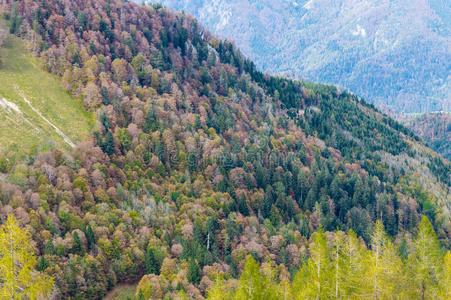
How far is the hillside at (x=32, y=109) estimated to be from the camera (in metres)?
154

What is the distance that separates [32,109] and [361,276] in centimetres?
13519

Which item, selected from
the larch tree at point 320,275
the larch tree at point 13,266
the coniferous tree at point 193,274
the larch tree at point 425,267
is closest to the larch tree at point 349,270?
the larch tree at point 320,275

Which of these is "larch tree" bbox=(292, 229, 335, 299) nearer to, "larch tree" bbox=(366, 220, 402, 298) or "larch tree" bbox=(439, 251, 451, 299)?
"larch tree" bbox=(366, 220, 402, 298)

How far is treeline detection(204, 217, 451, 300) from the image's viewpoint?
7100cm

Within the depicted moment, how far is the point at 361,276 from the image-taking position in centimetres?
7281

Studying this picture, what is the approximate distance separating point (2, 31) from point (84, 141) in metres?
71.3

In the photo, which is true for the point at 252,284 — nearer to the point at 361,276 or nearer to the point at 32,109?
the point at 361,276

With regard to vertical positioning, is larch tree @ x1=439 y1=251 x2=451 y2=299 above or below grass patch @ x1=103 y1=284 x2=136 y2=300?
above

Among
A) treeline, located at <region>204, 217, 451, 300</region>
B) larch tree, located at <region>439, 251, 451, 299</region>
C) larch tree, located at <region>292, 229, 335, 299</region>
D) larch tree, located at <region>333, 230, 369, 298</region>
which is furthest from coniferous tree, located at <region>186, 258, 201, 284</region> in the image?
larch tree, located at <region>439, 251, 451, 299</region>

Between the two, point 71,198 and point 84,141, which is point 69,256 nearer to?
point 71,198

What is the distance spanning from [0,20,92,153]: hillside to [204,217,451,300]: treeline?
99.9 metres

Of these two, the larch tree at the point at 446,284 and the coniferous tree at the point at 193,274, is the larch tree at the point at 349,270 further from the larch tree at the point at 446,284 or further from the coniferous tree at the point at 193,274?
the coniferous tree at the point at 193,274

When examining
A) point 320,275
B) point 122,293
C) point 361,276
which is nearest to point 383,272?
point 361,276

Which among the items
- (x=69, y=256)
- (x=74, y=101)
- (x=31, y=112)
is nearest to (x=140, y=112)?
(x=74, y=101)
